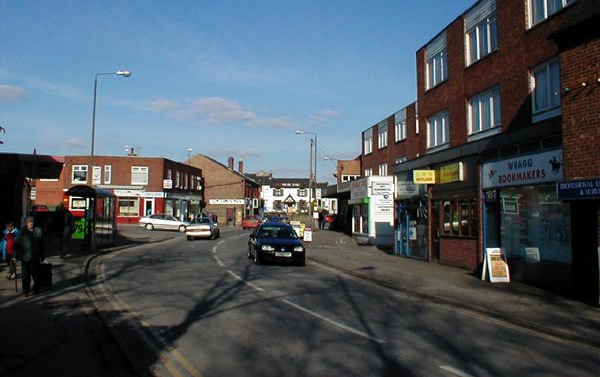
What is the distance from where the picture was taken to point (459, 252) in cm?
1892

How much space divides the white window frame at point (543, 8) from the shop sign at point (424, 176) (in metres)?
6.32

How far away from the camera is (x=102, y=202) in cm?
2430

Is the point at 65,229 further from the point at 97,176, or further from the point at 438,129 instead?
the point at 97,176

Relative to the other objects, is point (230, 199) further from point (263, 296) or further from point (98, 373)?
point (98, 373)

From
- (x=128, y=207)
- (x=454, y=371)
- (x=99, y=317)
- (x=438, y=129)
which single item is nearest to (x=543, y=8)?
(x=438, y=129)

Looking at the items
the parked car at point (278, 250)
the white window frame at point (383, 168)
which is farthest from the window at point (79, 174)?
the parked car at point (278, 250)

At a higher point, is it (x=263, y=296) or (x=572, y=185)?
(x=572, y=185)

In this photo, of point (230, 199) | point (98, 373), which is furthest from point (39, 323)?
point (230, 199)

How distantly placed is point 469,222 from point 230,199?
6069 centimetres

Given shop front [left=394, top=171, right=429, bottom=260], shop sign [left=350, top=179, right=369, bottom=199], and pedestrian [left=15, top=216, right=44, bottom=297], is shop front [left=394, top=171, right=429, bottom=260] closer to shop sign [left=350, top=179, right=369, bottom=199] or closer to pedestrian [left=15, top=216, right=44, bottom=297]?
shop sign [left=350, top=179, right=369, bottom=199]

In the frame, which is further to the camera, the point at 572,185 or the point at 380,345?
the point at 572,185

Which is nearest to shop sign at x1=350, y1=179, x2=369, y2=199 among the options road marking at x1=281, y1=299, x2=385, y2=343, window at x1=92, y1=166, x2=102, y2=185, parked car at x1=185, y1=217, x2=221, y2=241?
parked car at x1=185, y1=217, x2=221, y2=241

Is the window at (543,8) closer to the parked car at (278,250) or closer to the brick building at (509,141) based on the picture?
the brick building at (509,141)

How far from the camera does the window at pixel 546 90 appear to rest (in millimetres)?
15078
